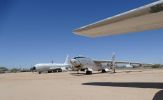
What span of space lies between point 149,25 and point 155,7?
507 cm

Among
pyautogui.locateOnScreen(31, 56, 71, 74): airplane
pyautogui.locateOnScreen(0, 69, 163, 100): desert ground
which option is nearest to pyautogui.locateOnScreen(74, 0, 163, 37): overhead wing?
pyautogui.locateOnScreen(0, 69, 163, 100): desert ground

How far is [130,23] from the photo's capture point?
1560cm

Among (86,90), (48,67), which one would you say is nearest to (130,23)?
(86,90)

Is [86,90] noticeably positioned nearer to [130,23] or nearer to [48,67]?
[130,23]

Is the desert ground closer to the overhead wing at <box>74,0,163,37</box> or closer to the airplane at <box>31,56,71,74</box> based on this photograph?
the overhead wing at <box>74,0,163,37</box>

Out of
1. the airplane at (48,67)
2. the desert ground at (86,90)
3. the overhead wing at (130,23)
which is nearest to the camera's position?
the desert ground at (86,90)

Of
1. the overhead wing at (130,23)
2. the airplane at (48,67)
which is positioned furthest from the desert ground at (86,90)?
the airplane at (48,67)

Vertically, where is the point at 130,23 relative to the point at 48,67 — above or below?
below

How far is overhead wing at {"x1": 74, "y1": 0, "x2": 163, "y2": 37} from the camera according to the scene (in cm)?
1243

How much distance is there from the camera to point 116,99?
11273mm

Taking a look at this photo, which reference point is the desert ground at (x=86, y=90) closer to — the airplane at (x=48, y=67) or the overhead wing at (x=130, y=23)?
the overhead wing at (x=130, y=23)

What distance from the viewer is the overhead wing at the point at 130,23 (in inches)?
490

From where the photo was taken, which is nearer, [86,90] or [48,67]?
[86,90]

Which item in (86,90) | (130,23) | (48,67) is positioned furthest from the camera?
(48,67)
